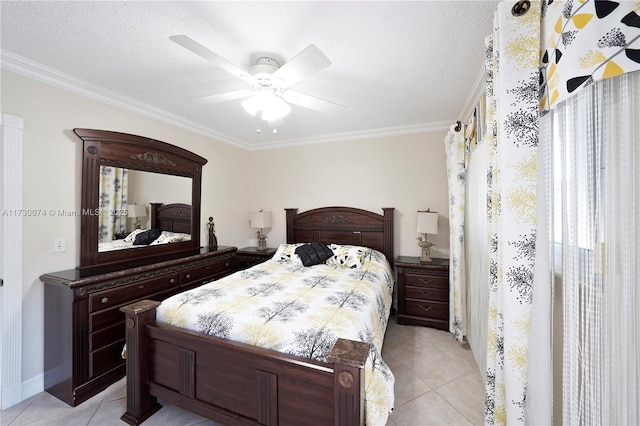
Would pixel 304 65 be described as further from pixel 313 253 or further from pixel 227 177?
pixel 227 177

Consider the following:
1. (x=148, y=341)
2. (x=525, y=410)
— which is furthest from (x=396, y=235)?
(x=148, y=341)

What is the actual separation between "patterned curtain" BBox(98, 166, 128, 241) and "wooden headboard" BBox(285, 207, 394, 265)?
2079 millimetres

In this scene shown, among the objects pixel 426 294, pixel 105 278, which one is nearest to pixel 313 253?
pixel 426 294

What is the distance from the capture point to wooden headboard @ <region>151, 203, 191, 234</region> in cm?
297

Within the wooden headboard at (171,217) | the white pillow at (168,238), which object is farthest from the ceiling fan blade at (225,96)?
the white pillow at (168,238)

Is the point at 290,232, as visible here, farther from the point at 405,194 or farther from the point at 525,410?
the point at 525,410

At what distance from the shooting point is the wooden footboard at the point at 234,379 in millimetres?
1197

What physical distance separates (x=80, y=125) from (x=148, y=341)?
205 centimetres

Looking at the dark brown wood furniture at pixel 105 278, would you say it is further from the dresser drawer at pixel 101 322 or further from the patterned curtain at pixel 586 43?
the patterned curtain at pixel 586 43

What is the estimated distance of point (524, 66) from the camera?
45.1 inches

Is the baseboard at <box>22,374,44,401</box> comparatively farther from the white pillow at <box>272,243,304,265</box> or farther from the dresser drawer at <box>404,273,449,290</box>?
the dresser drawer at <box>404,273,449,290</box>

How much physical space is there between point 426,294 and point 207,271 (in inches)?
106

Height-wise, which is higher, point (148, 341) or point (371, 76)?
point (371, 76)

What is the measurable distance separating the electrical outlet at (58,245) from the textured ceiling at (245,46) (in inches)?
52.4
